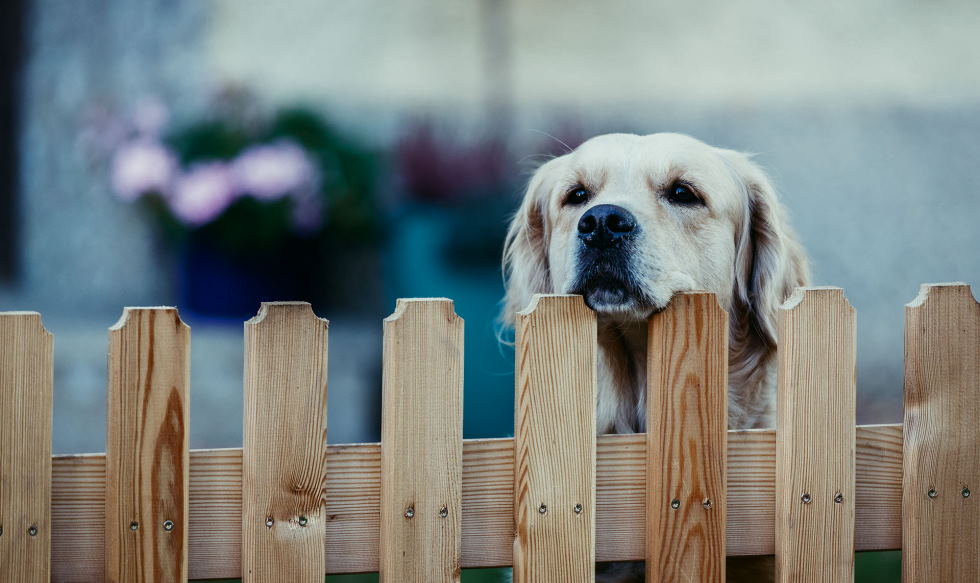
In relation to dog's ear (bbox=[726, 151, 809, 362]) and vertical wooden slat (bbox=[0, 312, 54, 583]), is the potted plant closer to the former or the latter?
dog's ear (bbox=[726, 151, 809, 362])

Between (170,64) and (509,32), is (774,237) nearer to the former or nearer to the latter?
(509,32)

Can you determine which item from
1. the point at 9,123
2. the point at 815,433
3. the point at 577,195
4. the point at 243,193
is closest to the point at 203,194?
the point at 243,193

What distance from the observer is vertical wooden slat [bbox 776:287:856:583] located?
6.01 feet

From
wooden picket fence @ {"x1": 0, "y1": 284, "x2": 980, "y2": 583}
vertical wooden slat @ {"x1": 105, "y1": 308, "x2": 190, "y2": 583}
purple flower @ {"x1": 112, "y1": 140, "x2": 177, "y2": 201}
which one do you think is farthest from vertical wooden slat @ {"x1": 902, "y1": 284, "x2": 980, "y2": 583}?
purple flower @ {"x1": 112, "y1": 140, "x2": 177, "y2": 201}

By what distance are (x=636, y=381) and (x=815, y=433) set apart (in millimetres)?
679

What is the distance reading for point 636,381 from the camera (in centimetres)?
248

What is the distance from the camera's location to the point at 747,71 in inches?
210

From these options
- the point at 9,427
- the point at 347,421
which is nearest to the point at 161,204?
the point at 347,421

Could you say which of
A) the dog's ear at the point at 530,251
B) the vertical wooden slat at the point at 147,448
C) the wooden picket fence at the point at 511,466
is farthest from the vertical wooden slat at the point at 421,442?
the dog's ear at the point at 530,251

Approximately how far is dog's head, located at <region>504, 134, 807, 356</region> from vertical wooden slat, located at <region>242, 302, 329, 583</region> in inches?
29.0

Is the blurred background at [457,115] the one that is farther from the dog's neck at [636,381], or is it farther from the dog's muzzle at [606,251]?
the dog's muzzle at [606,251]

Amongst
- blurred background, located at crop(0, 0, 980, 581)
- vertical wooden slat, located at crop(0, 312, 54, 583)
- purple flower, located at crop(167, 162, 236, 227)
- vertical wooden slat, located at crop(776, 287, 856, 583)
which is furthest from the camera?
blurred background, located at crop(0, 0, 980, 581)

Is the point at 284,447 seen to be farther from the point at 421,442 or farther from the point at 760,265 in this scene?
the point at 760,265

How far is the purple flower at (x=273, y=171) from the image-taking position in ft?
15.7
